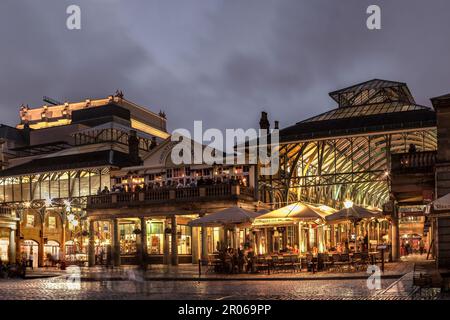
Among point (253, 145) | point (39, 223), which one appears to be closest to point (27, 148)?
point (39, 223)

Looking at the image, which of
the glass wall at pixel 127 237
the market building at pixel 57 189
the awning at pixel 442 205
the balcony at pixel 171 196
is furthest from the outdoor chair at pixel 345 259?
the market building at pixel 57 189

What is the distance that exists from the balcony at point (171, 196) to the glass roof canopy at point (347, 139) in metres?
4.69

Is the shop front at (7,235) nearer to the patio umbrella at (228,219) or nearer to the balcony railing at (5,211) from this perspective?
the balcony railing at (5,211)

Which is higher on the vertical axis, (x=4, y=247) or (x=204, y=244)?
(x=204, y=244)

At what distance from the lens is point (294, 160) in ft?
160

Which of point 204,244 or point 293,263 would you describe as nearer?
point 293,263

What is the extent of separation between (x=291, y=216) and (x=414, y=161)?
5963 mm

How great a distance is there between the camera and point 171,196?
146 feet

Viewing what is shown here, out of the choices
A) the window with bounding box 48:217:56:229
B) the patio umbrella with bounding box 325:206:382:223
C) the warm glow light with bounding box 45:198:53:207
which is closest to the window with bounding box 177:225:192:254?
the warm glow light with bounding box 45:198:53:207

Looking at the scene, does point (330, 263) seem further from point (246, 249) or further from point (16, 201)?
point (16, 201)

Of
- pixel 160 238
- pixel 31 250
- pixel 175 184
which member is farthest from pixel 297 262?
pixel 31 250

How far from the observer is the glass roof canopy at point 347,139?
145ft

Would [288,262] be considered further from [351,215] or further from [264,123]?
→ [264,123]
